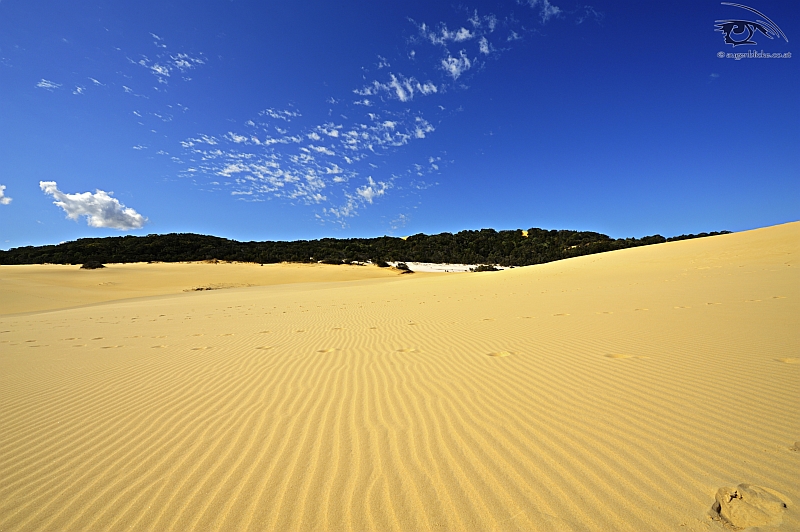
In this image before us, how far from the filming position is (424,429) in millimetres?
2688

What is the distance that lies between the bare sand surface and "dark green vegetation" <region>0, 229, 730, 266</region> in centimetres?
3292

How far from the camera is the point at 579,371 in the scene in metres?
3.85

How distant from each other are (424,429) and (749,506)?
5.85ft

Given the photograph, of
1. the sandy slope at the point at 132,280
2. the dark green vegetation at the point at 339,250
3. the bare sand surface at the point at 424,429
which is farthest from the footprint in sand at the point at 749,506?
the dark green vegetation at the point at 339,250

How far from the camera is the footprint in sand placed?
1.63 metres

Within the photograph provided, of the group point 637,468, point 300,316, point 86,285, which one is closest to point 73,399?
point 637,468

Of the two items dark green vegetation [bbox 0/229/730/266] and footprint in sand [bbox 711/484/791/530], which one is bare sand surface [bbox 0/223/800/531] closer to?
footprint in sand [bbox 711/484/791/530]

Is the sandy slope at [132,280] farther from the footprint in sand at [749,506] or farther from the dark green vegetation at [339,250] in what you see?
the footprint in sand at [749,506]

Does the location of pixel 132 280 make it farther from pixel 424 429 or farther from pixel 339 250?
pixel 424 429

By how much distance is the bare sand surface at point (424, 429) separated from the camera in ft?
6.09

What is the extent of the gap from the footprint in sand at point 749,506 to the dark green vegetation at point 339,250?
36350 mm

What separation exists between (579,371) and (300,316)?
300 inches

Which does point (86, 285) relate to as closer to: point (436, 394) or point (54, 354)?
point (54, 354)

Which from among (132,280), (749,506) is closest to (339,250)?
(132,280)
